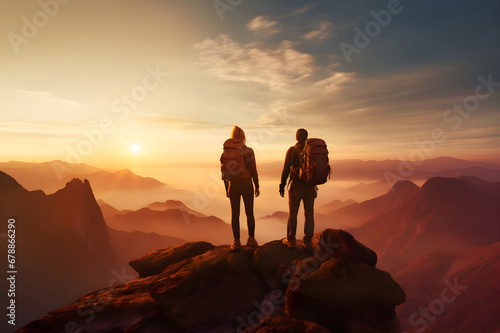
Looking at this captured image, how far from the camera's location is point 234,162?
8992 millimetres

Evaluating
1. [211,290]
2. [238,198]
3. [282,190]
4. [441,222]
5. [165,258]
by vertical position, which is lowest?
[441,222]

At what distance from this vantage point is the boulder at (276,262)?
28.6 feet

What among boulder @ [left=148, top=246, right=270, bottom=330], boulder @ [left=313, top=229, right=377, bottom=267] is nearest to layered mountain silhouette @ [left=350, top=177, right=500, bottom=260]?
boulder @ [left=313, top=229, right=377, bottom=267]

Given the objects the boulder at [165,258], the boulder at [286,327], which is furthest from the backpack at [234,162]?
the boulder at [165,258]

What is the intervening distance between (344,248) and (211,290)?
459 centimetres

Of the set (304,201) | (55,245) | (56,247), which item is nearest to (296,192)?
(304,201)

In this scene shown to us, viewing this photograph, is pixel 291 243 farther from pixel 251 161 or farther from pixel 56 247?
pixel 56 247

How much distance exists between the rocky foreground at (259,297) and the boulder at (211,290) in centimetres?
3

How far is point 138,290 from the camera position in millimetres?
9945

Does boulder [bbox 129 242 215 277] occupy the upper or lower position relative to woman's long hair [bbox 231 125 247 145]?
lower

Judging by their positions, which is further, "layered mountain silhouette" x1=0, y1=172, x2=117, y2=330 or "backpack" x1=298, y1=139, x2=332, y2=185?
"layered mountain silhouette" x1=0, y1=172, x2=117, y2=330

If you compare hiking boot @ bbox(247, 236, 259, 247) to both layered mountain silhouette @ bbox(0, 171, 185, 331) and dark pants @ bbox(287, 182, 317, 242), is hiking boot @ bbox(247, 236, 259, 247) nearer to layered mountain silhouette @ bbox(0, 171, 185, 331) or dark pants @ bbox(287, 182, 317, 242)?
dark pants @ bbox(287, 182, 317, 242)

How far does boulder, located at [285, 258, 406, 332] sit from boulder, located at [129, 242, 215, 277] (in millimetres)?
5746

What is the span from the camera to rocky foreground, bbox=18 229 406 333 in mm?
7348
